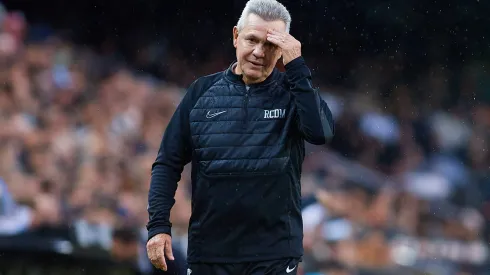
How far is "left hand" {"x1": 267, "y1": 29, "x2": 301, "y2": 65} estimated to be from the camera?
3.90 meters

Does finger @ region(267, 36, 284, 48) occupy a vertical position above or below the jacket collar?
above

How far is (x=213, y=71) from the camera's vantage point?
9789 millimetres

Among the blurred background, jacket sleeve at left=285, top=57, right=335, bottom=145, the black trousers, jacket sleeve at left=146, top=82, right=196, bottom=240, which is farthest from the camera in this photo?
the blurred background

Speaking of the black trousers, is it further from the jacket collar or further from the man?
the jacket collar

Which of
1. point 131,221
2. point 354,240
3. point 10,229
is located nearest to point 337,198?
point 354,240

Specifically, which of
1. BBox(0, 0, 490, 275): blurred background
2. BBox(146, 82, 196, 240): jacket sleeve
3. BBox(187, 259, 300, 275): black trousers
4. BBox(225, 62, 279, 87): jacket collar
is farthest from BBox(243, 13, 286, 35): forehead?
BBox(0, 0, 490, 275): blurred background

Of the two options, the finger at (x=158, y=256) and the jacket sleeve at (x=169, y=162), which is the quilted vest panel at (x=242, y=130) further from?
the finger at (x=158, y=256)

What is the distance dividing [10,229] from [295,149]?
4.31 m

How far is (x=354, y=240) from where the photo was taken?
30.3 ft

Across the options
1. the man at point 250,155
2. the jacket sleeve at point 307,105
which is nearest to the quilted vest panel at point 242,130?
the man at point 250,155

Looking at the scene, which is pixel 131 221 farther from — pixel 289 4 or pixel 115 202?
pixel 289 4

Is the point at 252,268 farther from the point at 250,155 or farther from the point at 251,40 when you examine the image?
the point at 251,40

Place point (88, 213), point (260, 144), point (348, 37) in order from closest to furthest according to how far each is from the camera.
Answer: point (260, 144) < point (88, 213) < point (348, 37)

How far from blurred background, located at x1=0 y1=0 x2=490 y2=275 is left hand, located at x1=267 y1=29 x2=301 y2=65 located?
12.7 feet
